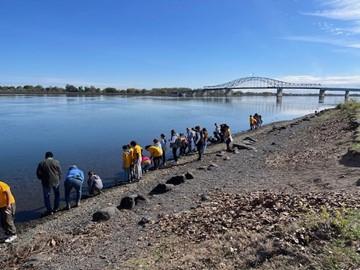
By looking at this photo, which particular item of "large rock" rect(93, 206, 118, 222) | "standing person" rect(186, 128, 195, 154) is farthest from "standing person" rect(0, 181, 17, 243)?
"standing person" rect(186, 128, 195, 154)

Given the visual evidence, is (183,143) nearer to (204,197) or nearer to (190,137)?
(190,137)

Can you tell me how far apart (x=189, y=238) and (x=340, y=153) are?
11443 millimetres

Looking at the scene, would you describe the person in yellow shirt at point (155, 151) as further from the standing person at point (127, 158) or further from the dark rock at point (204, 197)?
the dark rock at point (204, 197)

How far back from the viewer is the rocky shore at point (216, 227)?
6.64 meters

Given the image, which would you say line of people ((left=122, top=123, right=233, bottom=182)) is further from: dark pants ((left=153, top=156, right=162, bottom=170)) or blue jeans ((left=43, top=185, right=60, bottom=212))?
blue jeans ((left=43, top=185, right=60, bottom=212))

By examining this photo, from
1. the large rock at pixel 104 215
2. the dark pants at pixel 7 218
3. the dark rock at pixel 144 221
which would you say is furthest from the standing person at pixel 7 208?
the dark rock at pixel 144 221

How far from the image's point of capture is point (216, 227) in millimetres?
8625

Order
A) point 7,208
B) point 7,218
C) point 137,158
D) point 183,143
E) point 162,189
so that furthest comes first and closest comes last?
1. point 183,143
2. point 137,158
3. point 162,189
4. point 7,218
5. point 7,208

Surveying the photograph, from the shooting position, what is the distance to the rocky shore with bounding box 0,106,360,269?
6.64 m

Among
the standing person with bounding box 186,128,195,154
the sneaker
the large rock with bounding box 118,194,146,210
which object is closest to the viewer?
the sneaker

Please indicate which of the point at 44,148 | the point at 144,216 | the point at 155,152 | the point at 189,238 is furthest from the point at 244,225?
the point at 44,148

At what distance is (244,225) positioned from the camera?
8344 millimetres

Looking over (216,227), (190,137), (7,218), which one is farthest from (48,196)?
(190,137)

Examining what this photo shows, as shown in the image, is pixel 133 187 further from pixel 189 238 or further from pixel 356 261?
pixel 356 261
